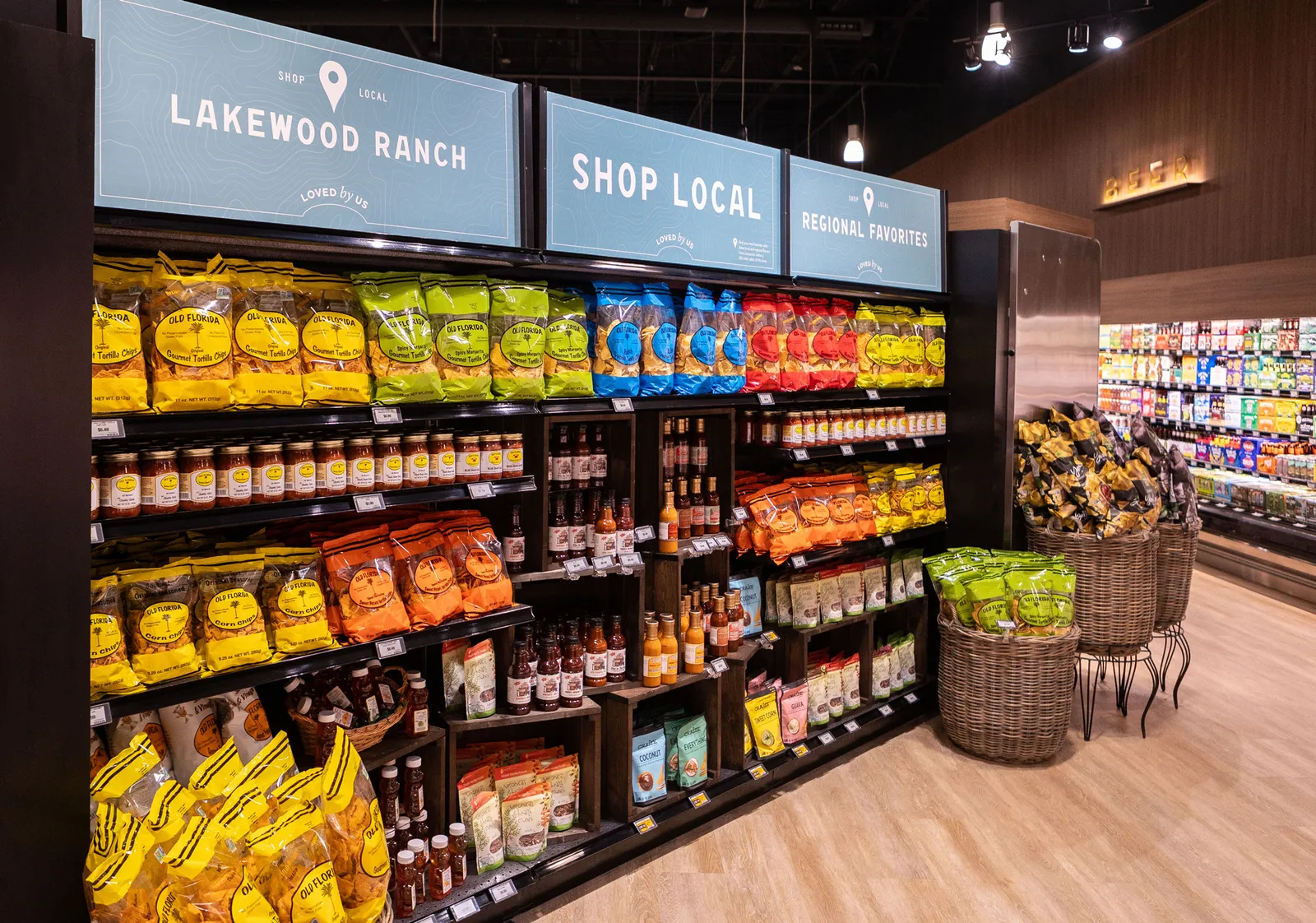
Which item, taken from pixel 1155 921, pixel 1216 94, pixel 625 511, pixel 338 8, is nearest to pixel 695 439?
→ pixel 625 511

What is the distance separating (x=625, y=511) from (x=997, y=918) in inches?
69.4

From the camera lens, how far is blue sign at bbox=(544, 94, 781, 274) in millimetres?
2881

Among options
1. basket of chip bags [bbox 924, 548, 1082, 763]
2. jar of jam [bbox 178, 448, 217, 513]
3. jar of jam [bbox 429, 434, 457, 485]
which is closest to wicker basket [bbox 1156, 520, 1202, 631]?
basket of chip bags [bbox 924, 548, 1082, 763]

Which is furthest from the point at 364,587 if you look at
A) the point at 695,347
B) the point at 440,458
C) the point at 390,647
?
the point at 695,347

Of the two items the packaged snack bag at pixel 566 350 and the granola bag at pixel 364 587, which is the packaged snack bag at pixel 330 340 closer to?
the granola bag at pixel 364 587

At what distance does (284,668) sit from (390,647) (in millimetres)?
288

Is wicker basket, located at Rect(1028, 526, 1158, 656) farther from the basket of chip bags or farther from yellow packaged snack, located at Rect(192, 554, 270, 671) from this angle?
yellow packaged snack, located at Rect(192, 554, 270, 671)

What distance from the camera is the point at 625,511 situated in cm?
316

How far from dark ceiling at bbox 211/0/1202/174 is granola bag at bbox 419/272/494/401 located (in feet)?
13.1

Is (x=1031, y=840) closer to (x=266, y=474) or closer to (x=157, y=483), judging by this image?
(x=266, y=474)

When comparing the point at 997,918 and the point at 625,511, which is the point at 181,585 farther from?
the point at 997,918

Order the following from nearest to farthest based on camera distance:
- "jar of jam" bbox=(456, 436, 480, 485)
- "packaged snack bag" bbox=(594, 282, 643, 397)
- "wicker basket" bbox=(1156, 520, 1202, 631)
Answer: "jar of jam" bbox=(456, 436, 480, 485), "packaged snack bag" bbox=(594, 282, 643, 397), "wicker basket" bbox=(1156, 520, 1202, 631)

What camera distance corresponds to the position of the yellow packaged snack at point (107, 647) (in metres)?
2.03

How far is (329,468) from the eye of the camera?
243 cm
